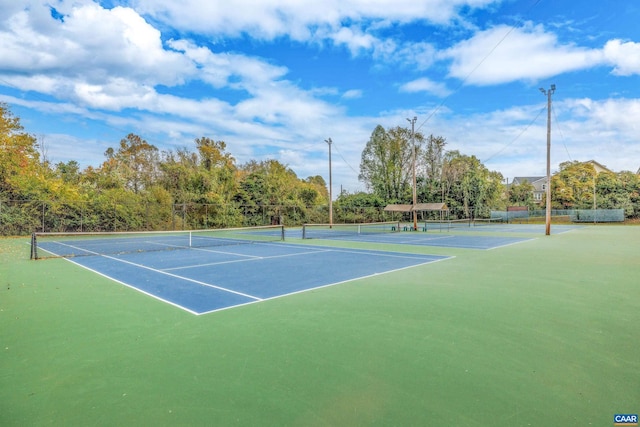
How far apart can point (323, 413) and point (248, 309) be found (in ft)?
9.87

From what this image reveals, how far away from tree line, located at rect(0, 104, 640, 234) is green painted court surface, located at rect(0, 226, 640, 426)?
778 inches

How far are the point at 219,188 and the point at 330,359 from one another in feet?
96.0

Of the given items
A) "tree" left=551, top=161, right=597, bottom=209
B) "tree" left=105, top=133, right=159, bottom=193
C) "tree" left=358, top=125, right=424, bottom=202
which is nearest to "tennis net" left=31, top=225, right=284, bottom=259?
"tree" left=105, top=133, right=159, bottom=193

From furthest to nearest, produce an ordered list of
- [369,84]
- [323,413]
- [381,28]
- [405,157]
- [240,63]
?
[405,157] → [369,84] → [240,63] → [381,28] → [323,413]

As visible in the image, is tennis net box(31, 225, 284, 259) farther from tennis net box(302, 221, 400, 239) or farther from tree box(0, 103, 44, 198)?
tree box(0, 103, 44, 198)

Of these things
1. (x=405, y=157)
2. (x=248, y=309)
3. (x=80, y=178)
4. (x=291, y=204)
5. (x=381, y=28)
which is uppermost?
(x=381, y=28)

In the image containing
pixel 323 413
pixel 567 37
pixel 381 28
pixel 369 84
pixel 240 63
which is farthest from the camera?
pixel 369 84

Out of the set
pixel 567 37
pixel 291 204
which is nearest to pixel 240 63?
pixel 291 204

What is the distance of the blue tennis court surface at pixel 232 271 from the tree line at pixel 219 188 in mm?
13725

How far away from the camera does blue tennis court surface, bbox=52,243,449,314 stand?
6211 millimetres

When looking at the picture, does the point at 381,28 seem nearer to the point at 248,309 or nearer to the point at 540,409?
the point at 248,309

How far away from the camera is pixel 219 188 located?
102 ft

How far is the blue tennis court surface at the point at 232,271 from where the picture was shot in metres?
6.21

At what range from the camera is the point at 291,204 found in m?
33.7
